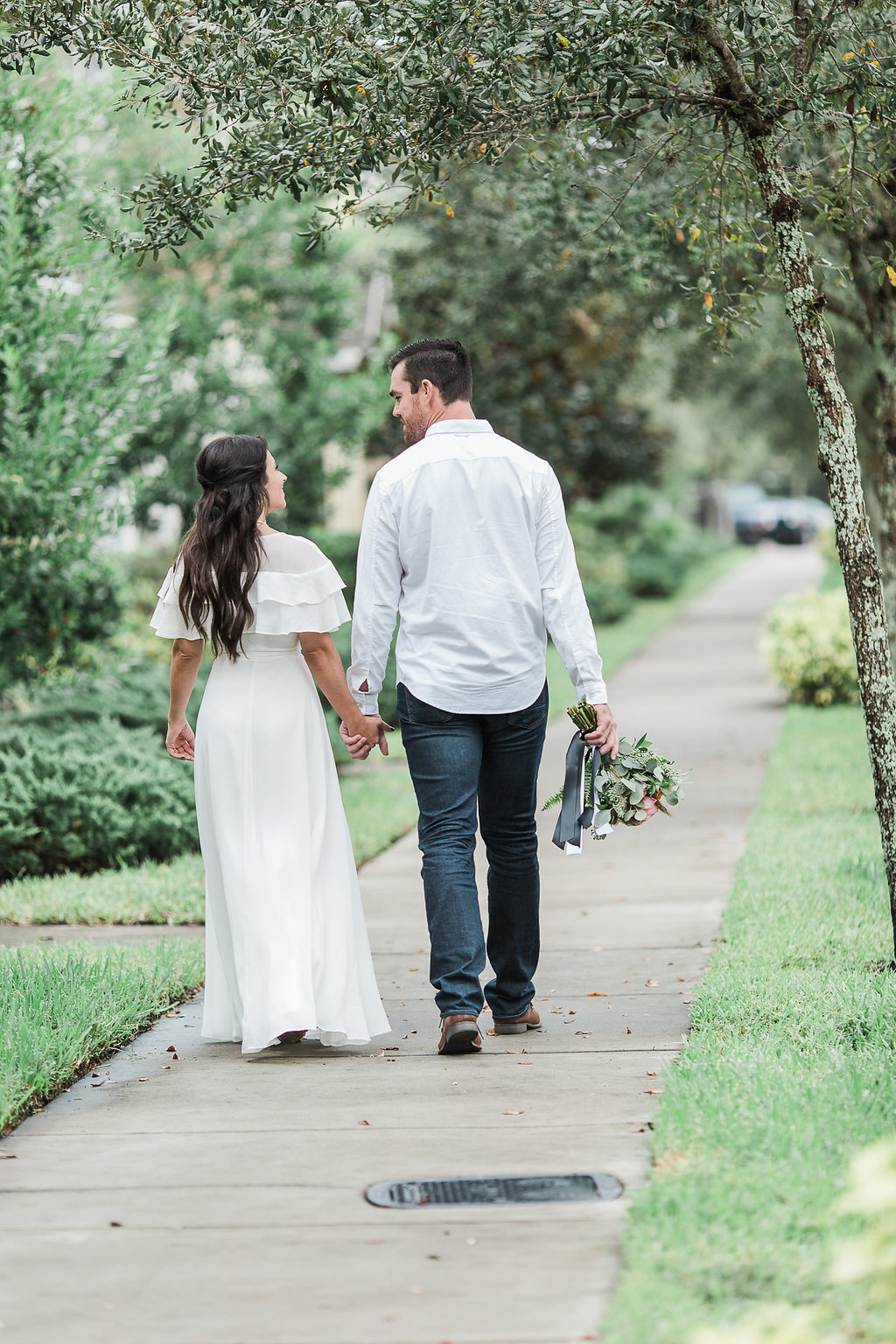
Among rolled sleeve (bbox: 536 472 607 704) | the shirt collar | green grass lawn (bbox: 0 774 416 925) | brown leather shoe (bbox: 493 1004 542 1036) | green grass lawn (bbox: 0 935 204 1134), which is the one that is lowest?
brown leather shoe (bbox: 493 1004 542 1036)

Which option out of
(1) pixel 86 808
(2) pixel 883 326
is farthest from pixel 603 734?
(2) pixel 883 326

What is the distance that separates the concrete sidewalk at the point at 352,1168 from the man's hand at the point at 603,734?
3.03 feet

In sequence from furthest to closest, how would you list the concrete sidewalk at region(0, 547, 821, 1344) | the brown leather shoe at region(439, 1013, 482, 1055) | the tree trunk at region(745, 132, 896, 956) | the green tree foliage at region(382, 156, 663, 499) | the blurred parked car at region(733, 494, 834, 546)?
the blurred parked car at region(733, 494, 834, 546) < the green tree foliage at region(382, 156, 663, 499) < the tree trunk at region(745, 132, 896, 956) < the brown leather shoe at region(439, 1013, 482, 1055) < the concrete sidewalk at region(0, 547, 821, 1344)

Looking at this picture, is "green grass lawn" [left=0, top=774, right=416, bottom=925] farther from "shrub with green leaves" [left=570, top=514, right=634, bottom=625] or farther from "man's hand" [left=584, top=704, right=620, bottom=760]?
"shrub with green leaves" [left=570, top=514, right=634, bottom=625]

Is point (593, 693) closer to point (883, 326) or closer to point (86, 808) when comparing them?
point (86, 808)

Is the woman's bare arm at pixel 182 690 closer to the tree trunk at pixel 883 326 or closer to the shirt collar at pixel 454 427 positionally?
the shirt collar at pixel 454 427

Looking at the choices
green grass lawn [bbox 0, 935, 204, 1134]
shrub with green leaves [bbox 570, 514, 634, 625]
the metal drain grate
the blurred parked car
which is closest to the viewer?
the metal drain grate

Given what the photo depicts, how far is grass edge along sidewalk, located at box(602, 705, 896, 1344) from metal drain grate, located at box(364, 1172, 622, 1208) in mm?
151

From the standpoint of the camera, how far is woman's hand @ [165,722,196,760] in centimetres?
510

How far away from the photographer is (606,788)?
4.84 m

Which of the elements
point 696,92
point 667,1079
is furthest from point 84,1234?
point 696,92

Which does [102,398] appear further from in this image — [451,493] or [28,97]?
[451,493]

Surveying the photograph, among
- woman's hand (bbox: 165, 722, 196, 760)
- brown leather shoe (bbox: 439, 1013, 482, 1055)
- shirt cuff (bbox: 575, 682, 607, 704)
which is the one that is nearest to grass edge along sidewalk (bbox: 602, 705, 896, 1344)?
brown leather shoe (bbox: 439, 1013, 482, 1055)

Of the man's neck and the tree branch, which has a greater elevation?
the tree branch
